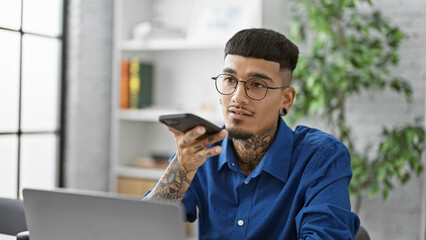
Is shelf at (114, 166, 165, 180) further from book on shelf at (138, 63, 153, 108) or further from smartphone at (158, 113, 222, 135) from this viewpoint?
smartphone at (158, 113, 222, 135)

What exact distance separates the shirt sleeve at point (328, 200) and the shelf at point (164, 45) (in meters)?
1.87

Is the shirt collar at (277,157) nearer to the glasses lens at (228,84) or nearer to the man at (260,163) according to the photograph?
the man at (260,163)

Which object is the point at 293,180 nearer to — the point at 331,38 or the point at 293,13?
the point at 331,38

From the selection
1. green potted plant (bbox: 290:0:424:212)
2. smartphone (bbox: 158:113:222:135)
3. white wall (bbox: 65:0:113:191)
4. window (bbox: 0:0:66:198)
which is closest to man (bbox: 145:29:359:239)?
smartphone (bbox: 158:113:222:135)

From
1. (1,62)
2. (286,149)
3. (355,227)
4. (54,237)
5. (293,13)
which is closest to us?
(54,237)

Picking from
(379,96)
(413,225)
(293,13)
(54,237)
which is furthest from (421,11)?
(54,237)

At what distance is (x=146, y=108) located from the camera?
138 inches

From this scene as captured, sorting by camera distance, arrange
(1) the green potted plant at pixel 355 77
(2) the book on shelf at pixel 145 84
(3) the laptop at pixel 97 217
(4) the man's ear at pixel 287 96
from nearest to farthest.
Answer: (3) the laptop at pixel 97 217 → (4) the man's ear at pixel 287 96 → (1) the green potted plant at pixel 355 77 → (2) the book on shelf at pixel 145 84

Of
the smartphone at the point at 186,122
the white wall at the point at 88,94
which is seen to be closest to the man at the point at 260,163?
the smartphone at the point at 186,122

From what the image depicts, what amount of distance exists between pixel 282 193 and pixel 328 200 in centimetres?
15

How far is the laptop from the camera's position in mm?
795

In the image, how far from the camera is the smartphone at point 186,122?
3.53 feet

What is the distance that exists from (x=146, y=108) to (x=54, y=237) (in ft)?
8.59

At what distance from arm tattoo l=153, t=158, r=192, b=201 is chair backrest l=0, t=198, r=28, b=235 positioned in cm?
42
